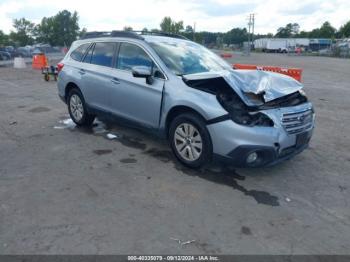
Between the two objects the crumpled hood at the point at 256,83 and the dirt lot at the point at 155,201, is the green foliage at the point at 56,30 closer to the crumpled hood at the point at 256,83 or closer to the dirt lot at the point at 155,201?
the dirt lot at the point at 155,201

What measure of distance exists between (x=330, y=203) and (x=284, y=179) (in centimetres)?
71

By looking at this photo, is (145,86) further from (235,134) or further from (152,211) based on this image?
(152,211)

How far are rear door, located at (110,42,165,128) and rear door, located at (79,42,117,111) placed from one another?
186mm

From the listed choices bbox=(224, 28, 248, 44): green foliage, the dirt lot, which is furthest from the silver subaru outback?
bbox=(224, 28, 248, 44): green foliage

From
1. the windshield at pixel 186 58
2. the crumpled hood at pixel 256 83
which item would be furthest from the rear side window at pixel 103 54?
the crumpled hood at pixel 256 83

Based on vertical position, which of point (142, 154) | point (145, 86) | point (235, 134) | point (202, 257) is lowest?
point (202, 257)

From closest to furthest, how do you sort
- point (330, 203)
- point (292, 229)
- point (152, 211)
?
point (292, 229) < point (152, 211) < point (330, 203)

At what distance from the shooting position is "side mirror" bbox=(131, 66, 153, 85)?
4652 mm

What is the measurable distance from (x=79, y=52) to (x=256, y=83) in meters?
3.73

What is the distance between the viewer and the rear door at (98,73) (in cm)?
561

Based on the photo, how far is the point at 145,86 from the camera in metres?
4.86

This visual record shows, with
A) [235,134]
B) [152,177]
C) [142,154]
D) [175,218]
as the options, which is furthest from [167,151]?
[175,218]

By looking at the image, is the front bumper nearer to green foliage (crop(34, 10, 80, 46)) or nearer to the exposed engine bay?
the exposed engine bay

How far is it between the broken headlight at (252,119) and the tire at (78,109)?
3463 millimetres
